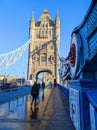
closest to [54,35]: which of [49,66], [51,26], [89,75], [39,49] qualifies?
[51,26]

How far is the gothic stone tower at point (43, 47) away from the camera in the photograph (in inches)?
2473

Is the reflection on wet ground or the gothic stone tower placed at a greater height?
the gothic stone tower

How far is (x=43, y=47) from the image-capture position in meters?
65.9

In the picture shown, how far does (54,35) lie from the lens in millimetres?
69938

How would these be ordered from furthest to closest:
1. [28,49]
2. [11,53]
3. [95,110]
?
1. [28,49]
2. [11,53]
3. [95,110]

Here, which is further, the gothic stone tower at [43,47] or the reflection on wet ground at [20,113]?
the gothic stone tower at [43,47]

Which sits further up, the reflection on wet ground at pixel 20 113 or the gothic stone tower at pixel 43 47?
the gothic stone tower at pixel 43 47

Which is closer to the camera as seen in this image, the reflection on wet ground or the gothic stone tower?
the reflection on wet ground

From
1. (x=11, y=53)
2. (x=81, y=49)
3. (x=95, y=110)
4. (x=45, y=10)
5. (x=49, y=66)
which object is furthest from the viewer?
(x=45, y=10)

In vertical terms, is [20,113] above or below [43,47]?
below

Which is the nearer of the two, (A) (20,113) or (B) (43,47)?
(A) (20,113)

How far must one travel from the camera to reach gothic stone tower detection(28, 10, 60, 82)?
62.8m

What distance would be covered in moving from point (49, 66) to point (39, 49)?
268 inches

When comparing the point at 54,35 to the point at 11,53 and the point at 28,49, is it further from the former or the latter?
the point at 11,53
